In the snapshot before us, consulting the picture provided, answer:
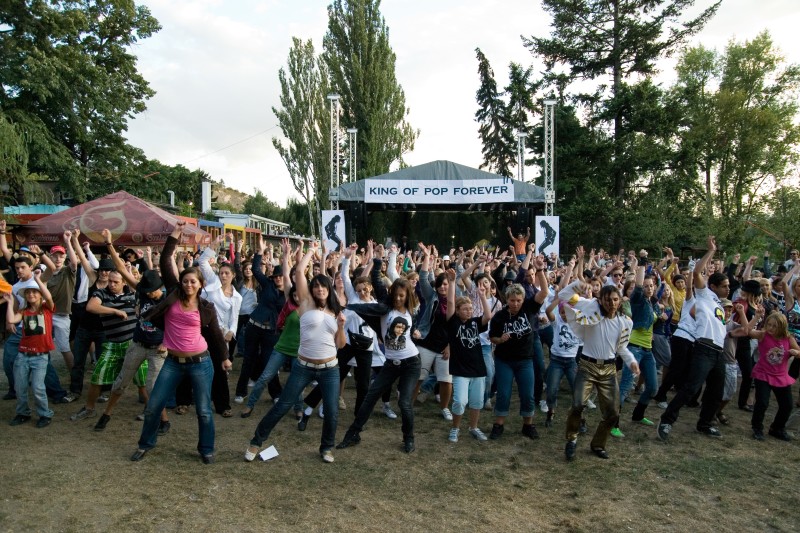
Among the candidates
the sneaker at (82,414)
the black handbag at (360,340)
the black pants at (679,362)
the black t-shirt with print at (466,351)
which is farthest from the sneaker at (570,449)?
the sneaker at (82,414)

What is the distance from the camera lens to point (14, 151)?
46.4ft

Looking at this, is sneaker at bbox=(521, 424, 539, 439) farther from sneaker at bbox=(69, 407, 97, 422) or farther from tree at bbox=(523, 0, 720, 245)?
tree at bbox=(523, 0, 720, 245)

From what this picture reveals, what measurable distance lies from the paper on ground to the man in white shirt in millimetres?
3725

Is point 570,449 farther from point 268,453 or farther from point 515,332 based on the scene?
point 268,453

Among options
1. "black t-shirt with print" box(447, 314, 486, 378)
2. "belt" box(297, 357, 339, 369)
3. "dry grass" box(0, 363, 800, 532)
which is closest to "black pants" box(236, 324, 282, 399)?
"dry grass" box(0, 363, 800, 532)

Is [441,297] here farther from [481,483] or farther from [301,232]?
[301,232]

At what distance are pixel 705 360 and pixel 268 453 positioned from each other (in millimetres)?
4297

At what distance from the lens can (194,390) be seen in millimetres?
4395

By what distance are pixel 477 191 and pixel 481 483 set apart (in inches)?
522

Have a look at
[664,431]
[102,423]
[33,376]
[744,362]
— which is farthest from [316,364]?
[744,362]

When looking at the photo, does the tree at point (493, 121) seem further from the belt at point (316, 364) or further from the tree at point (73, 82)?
the belt at point (316, 364)

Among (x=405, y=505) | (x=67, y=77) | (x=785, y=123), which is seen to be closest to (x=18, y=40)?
(x=67, y=77)

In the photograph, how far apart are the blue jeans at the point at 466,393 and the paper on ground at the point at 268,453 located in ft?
5.57

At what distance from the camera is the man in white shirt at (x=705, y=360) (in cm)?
535
